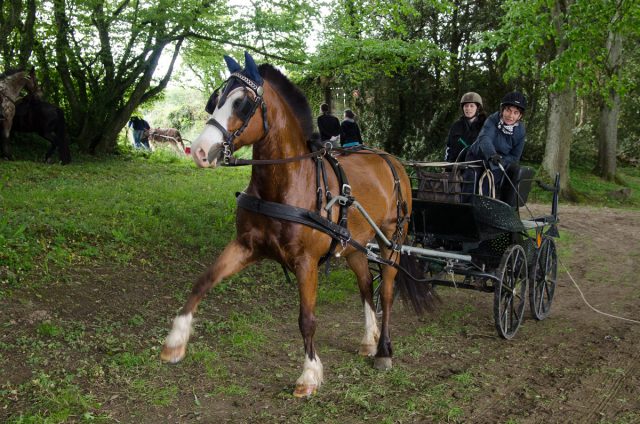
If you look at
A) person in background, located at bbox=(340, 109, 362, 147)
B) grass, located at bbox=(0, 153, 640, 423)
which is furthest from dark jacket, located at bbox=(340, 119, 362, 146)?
grass, located at bbox=(0, 153, 640, 423)

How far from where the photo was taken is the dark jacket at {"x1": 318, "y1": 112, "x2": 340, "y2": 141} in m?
12.8

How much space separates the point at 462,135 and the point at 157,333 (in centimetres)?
445

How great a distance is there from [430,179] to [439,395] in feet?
8.36

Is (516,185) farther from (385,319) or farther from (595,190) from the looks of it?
(595,190)

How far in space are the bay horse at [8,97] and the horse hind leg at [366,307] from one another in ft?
34.3

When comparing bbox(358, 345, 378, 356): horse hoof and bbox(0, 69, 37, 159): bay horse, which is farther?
bbox(0, 69, 37, 159): bay horse

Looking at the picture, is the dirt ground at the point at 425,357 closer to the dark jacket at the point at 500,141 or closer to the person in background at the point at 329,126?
the dark jacket at the point at 500,141

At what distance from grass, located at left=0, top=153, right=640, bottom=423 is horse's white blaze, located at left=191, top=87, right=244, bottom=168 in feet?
5.70

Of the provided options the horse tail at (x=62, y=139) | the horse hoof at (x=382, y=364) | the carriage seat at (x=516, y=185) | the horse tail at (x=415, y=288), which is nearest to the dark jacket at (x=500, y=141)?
the carriage seat at (x=516, y=185)

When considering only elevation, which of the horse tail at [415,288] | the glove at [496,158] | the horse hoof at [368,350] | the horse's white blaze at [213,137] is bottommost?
the horse hoof at [368,350]

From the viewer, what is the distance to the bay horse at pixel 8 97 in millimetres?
12664

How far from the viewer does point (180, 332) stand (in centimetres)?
388

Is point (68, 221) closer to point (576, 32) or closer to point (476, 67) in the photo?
point (576, 32)

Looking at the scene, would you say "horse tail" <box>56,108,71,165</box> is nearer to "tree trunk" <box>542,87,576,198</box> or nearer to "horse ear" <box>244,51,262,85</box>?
"horse ear" <box>244,51,262,85</box>
